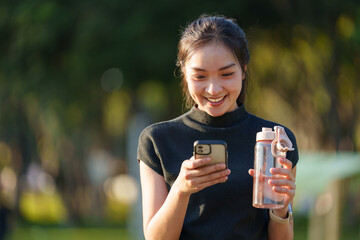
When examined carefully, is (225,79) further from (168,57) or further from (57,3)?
(57,3)

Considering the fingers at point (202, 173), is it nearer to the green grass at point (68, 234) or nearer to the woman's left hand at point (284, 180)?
the woman's left hand at point (284, 180)

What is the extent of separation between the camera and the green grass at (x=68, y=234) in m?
21.1

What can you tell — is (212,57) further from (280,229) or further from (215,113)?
(280,229)

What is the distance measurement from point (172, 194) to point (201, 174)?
0.19m

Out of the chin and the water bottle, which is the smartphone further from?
the chin

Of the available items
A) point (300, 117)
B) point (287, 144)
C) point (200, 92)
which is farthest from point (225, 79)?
point (300, 117)

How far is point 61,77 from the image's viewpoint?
55.7ft

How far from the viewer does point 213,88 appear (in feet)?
9.25

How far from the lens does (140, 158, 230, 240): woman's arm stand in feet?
8.42

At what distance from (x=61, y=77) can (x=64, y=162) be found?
1031 centimetres

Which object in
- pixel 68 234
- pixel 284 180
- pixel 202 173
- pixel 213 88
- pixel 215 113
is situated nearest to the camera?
pixel 202 173

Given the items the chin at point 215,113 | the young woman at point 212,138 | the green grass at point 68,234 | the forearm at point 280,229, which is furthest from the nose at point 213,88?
the green grass at point 68,234

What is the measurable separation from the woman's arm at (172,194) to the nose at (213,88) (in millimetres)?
347

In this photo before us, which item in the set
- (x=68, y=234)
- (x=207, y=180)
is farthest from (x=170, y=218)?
(x=68, y=234)
